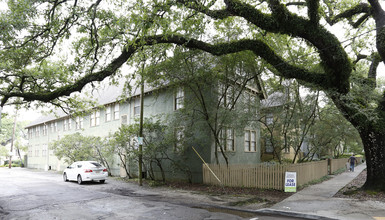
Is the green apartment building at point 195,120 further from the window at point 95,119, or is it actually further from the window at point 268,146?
the window at point 268,146

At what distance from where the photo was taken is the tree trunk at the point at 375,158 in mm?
11125

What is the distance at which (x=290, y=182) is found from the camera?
12.3 metres

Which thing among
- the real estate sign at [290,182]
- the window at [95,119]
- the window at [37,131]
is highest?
the window at [95,119]

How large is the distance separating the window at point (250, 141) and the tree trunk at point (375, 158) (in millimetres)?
10558

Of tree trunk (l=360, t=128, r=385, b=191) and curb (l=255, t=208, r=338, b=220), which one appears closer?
curb (l=255, t=208, r=338, b=220)

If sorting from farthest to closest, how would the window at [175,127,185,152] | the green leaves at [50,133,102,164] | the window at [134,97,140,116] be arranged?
the green leaves at [50,133,102,164]
the window at [134,97,140,116]
the window at [175,127,185,152]

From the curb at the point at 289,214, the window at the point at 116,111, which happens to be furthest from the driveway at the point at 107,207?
the window at the point at 116,111

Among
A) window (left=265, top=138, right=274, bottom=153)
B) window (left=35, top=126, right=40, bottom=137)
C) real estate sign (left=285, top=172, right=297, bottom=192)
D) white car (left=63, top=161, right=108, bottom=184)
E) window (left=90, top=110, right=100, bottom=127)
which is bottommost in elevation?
white car (left=63, top=161, right=108, bottom=184)

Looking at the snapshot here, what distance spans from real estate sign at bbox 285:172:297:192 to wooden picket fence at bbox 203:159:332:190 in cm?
62

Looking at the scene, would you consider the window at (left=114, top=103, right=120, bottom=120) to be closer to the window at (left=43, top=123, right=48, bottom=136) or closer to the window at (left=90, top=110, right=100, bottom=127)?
the window at (left=90, top=110, right=100, bottom=127)

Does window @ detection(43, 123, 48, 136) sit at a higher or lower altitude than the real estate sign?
higher

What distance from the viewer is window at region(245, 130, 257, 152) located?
71.6 ft

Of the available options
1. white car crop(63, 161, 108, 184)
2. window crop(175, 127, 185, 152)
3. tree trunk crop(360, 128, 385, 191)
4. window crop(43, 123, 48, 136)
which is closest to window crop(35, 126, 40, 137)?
window crop(43, 123, 48, 136)

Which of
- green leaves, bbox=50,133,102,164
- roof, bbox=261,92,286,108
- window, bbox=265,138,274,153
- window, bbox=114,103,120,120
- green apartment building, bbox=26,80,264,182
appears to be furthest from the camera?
window, bbox=265,138,274,153
